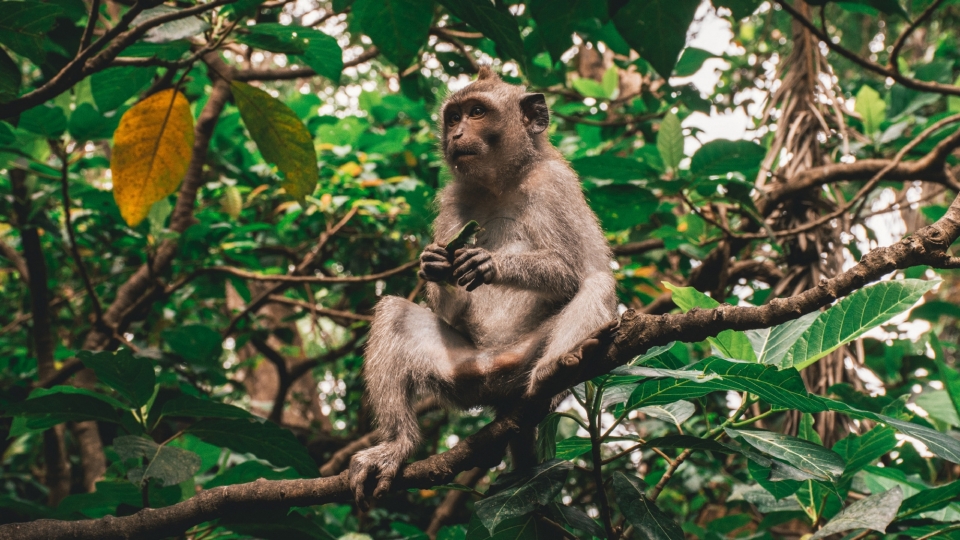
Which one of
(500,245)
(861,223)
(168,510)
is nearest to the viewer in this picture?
(168,510)

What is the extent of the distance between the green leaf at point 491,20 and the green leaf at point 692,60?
8.45 ft

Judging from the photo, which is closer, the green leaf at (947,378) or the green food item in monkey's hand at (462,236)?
the green food item in monkey's hand at (462,236)

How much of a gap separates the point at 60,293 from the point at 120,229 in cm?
188

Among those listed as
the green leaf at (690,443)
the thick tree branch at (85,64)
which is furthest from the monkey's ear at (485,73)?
the green leaf at (690,443)

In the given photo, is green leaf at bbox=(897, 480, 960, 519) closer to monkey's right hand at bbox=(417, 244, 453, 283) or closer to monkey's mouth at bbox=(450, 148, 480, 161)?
monkey's right hand at bbox=(417, 244, 453, 283)

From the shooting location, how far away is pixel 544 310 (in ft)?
12.7

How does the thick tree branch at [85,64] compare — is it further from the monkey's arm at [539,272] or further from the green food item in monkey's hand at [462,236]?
the monkey's arm at [539,272]

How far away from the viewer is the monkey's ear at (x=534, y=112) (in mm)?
4543

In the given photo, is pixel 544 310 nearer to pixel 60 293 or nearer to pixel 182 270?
pixel 182 270

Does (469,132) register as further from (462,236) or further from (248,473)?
(248,473)

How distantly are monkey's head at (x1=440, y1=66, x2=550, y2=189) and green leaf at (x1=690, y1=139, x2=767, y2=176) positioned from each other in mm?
1004

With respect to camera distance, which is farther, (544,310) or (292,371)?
(292,371)

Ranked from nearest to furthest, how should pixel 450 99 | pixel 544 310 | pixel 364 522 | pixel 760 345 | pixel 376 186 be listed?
pixel 760 345 → pixel 544 310 → pixel 450 99 → pixel 376 186 → pixel 364 522

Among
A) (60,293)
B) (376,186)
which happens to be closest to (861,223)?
(376,186)
